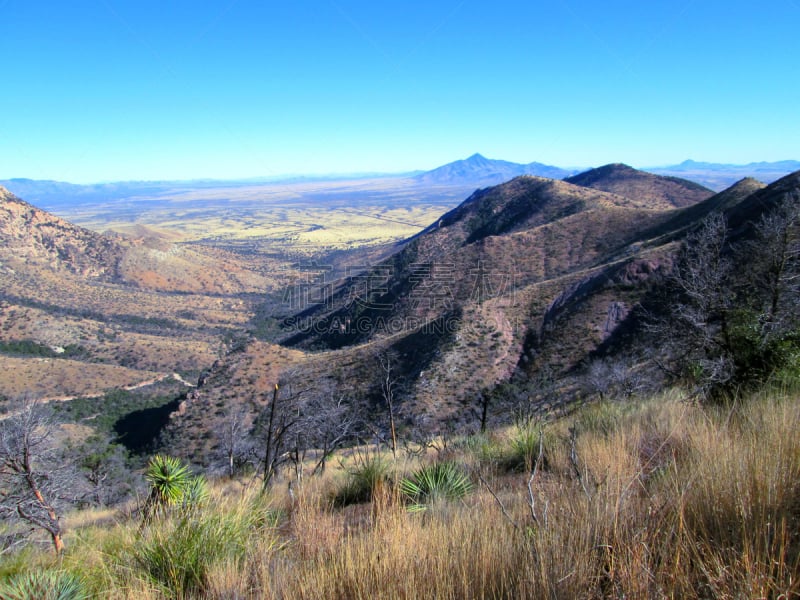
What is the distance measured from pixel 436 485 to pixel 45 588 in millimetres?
2634

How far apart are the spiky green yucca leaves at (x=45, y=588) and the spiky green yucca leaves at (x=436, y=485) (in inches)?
Answer: 89.7

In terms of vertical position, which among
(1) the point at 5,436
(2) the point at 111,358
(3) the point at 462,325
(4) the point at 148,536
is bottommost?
A: (2) the point at 111,358

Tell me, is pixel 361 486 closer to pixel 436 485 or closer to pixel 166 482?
pixel 436 485

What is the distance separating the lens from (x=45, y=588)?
236 cm

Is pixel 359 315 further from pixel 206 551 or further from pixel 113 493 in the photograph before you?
pixel 206 551

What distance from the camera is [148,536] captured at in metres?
2.97

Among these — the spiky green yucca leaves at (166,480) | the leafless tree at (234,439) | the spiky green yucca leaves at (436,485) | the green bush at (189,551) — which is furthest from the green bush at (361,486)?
the leafless tree at (234,439)

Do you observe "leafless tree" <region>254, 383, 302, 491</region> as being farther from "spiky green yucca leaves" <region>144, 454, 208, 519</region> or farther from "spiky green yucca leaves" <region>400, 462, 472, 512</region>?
"spiky green yucca leaves" <region>400, 462, 472, 512</region>

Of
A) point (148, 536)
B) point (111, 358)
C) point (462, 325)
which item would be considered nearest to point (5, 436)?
point (148, 536)

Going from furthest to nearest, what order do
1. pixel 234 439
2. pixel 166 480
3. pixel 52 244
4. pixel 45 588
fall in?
pixel 52 244
pixel 234 439
pixel 166 480
pixel 45 588

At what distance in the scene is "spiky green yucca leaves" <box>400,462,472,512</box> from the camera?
3.75 meters

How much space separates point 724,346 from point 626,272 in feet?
81.3

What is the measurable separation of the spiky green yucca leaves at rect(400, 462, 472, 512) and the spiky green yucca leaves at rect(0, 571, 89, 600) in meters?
2.28

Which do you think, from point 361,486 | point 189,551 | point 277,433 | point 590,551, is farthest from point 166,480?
point 590,551
